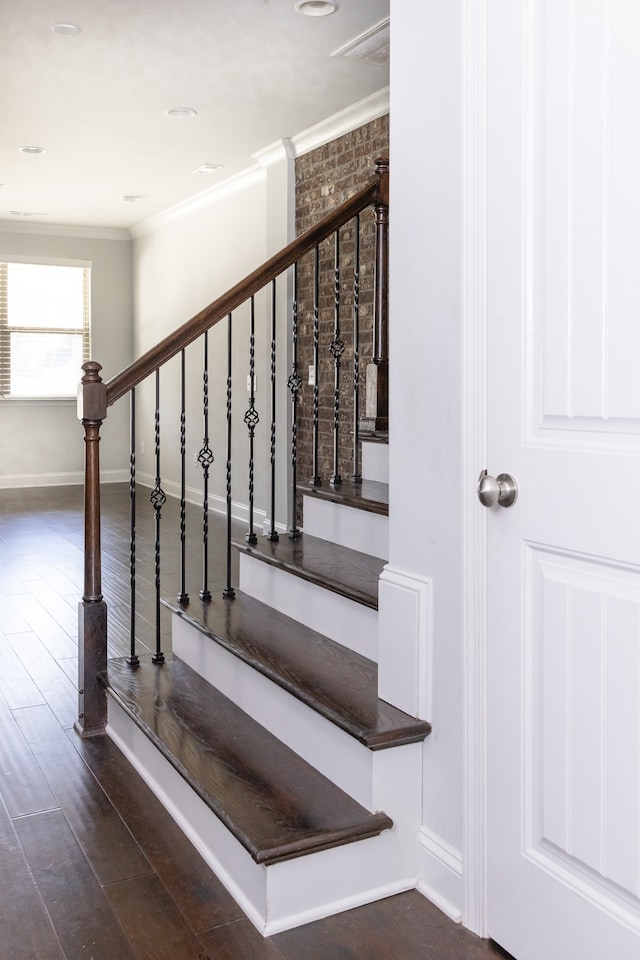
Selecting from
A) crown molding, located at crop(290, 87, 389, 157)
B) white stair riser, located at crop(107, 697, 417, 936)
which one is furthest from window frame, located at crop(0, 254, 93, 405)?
white stair riser, located at crop(107, 697, 417, 936)

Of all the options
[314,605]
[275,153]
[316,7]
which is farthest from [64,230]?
[314,605]

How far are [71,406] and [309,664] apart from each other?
26.7ft

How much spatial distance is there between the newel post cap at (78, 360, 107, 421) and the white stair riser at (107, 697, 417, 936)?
4.20ft

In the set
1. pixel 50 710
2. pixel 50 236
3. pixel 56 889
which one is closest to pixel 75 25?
pixel 50 710

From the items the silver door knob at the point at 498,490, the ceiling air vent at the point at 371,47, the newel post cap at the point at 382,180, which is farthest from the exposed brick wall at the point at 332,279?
the silver door knob at the point at 498,490

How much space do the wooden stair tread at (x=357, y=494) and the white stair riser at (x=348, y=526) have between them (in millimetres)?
31

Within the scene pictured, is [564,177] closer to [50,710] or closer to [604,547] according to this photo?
[604,547]

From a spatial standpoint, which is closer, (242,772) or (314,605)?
(242,772)

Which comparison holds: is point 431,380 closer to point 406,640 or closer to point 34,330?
point 406,640

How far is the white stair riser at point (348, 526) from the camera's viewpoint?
111 inches

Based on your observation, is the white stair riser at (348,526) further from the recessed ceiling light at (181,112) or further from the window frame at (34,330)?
the window frame at (34,330)

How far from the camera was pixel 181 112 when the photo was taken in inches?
220

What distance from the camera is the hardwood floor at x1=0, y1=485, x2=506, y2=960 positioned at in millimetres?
1852

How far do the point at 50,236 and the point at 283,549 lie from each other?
7882 mm
